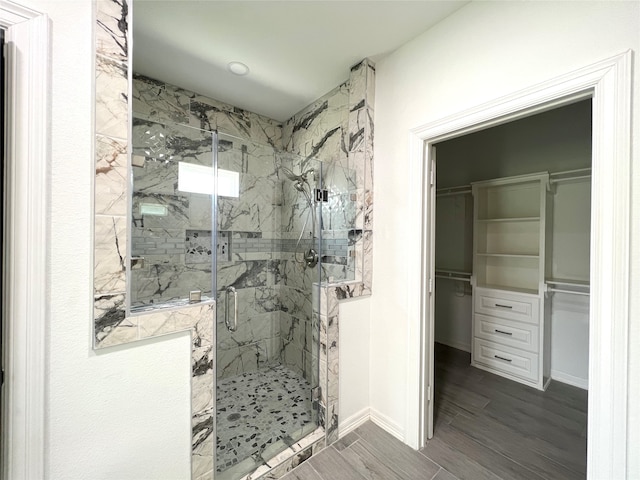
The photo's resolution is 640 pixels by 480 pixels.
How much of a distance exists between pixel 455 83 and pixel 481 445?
242cm

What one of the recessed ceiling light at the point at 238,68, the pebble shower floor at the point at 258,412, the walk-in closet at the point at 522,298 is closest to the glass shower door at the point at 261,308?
the pebble shower floor at the point at 258,412

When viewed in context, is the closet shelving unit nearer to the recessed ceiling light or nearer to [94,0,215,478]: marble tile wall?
the recessed ceiling light

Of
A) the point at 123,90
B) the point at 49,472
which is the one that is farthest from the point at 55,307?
the point at 123,90

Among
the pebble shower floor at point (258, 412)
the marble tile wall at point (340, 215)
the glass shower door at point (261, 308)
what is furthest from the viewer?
the marble tile wall at point (340, 215)

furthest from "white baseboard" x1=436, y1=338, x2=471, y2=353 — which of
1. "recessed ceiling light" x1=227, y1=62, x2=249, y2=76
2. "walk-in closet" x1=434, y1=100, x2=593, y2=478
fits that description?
"recessed ceiling light" x1=227, y1=62, x2=249, y2=76

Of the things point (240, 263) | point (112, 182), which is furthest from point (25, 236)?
point (240, 263)

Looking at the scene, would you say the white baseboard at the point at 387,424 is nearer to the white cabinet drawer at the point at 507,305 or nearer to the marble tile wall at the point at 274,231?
the marble tile wall at the point at 274,231

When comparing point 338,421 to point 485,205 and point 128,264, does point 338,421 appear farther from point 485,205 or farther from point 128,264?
point 485,205

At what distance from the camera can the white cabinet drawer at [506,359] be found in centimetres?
239

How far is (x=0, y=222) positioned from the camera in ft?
2.63

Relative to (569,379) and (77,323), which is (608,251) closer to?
(77,323)

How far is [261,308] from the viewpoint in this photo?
2.46 metres

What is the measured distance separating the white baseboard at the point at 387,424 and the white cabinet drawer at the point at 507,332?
5.32ft

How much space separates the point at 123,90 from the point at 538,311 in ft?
11.7
